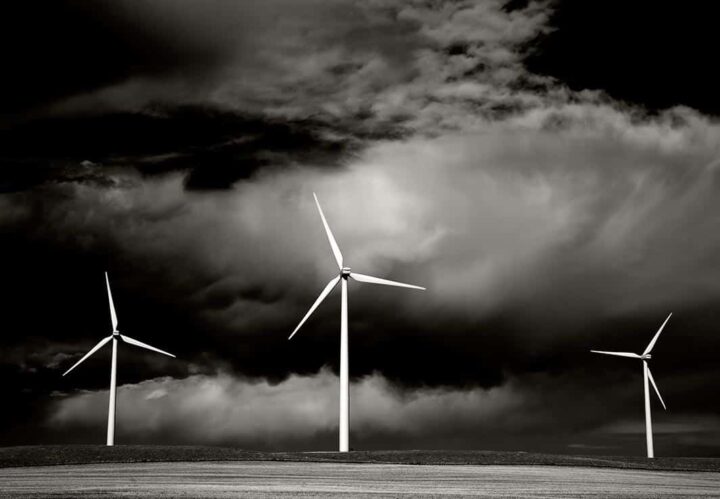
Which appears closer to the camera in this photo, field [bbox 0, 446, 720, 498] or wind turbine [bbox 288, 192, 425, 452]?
field [bbox 0, 446, 720, 498]

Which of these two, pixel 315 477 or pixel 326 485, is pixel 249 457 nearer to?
pixel 315 477

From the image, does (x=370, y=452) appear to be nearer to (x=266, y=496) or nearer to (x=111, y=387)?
(x=111, y=387)

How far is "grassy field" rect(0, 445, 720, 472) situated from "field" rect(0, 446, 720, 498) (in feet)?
0.32

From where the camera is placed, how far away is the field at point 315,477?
3866 cm

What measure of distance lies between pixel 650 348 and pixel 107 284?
255 feet

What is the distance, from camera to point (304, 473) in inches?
2215

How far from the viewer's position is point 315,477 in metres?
51.4

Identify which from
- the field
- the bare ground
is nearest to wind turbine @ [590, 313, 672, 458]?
the field

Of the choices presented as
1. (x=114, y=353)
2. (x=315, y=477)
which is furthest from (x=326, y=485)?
(x=114, y=353)

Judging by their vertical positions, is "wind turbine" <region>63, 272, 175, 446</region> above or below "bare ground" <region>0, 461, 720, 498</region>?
above

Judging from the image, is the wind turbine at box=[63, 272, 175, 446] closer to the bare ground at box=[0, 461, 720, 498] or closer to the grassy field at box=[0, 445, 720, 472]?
the grassy field at box=[0, 445, 720, 472]

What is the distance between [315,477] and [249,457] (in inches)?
1221

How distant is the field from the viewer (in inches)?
1522

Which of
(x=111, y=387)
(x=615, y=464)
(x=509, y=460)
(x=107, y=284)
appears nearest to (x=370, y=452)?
(x=509, y=460)
